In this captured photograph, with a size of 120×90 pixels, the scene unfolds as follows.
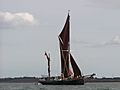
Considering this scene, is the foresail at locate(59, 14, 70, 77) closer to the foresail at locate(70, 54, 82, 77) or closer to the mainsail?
the mainsail

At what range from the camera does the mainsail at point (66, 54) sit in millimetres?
136750

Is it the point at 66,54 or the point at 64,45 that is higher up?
the point at 64,45

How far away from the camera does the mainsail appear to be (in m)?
137

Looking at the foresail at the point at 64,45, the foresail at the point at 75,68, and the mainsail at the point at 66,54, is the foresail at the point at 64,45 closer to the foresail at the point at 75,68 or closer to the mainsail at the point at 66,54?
the mainsail at the point at 66,54

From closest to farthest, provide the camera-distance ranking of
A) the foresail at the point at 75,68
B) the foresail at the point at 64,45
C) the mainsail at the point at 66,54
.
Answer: the foresail at the point at 75,68 → the mainsail at the point at 66,54 → the foresail at the point at 64,45

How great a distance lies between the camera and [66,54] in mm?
138875

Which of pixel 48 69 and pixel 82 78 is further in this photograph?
pixel 48 69

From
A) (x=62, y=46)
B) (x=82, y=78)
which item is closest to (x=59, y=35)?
(x=62, y=46)

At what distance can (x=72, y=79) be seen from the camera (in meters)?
141

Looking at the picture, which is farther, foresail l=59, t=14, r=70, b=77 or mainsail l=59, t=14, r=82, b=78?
foresail l=59, t=14, r=70, b=77

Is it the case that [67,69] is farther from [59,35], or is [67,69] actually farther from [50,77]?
[50,77]

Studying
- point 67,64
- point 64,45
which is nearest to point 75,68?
point 67,64

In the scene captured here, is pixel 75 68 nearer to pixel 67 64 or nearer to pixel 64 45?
pixel 67 64

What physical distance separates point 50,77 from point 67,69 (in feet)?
58.6
